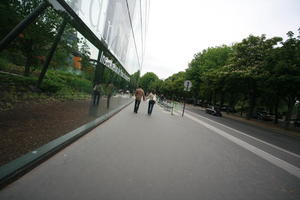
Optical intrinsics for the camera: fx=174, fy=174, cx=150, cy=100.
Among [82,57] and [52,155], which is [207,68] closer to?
[82,57]

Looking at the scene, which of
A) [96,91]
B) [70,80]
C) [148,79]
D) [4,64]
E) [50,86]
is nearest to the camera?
[4,64]

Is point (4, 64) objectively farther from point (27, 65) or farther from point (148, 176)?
point (148, 176)

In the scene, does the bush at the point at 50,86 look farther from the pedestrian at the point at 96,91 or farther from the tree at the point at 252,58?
the tree at the point at 252,58

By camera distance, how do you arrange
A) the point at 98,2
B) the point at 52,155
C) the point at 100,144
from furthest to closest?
the point at 98,2, the point at 100,144, the point at 52,155

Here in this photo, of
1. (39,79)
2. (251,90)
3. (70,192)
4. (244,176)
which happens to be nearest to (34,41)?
(39,79)

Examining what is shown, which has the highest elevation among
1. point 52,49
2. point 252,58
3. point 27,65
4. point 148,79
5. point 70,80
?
point 148,79

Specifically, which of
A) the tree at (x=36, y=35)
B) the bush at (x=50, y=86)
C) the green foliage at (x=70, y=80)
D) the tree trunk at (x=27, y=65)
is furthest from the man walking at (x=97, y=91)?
the tree trunk at (x=27, y=65)

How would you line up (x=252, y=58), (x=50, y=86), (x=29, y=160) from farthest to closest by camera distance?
→ 1. (x=252, y=58)
2. (x=50, y=86)
3. (x=29, y=160)

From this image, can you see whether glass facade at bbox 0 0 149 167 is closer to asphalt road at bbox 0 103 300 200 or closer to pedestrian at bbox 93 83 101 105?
pedestrian at bbox 93 83 101 105

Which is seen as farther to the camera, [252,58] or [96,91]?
[252,58]

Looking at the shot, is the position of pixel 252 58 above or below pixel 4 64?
above

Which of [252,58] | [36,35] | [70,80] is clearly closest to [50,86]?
[70,80]

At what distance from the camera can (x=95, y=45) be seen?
23.8 feet

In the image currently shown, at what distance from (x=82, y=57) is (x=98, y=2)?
2119mm
